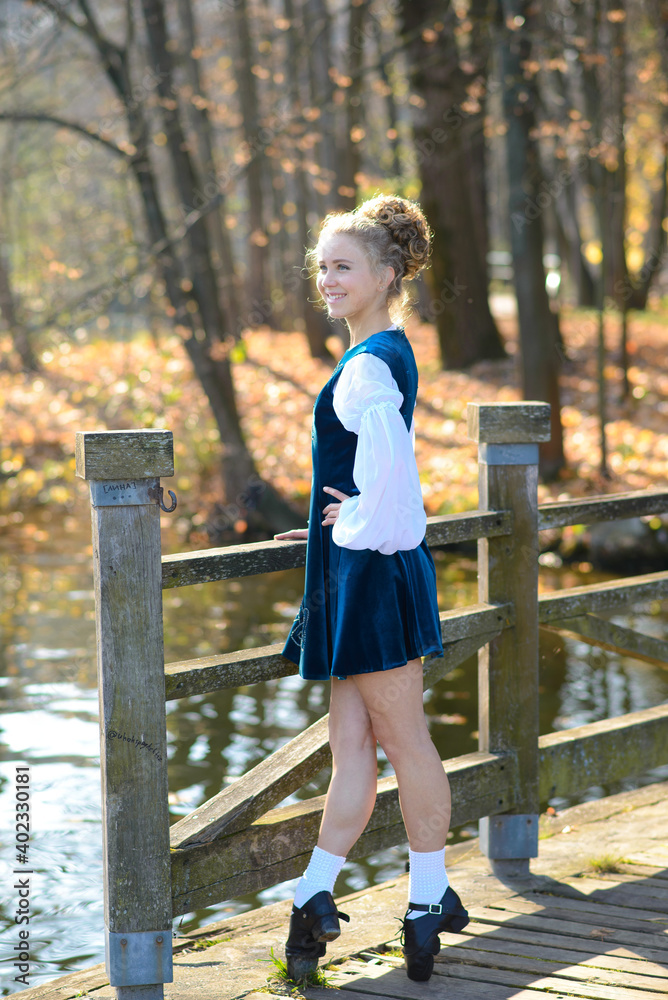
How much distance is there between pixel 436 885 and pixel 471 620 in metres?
0.88

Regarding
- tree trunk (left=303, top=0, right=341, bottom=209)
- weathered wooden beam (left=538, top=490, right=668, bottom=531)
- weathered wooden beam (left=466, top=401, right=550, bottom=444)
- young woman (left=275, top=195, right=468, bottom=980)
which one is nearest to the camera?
young woman (left=275, top=195, right=468, bottom=980)

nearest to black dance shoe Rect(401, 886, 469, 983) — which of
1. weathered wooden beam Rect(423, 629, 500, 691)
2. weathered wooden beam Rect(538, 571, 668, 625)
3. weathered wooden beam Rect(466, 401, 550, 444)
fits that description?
weathered wooden beam Rect(423, 629, 500, 691)

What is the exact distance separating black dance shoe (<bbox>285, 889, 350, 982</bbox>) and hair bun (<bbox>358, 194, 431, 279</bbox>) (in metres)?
1.71

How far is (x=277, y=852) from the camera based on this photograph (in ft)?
10.1

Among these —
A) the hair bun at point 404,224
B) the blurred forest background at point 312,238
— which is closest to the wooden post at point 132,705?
the hair bun at point 404,224

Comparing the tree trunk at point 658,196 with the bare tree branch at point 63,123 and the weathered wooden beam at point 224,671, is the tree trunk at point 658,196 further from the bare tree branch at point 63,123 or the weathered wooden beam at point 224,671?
the weathered wooden beam at point 224,671

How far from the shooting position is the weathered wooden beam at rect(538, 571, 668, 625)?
3744mm

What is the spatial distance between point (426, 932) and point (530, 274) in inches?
379

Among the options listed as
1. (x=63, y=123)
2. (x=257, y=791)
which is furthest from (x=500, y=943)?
(x=63, y=123)

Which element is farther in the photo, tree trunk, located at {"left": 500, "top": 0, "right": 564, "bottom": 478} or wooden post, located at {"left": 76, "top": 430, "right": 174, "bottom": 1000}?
tree trunk, located at {"left": 500, "top": 0, "right": 564, "bottom": 478}

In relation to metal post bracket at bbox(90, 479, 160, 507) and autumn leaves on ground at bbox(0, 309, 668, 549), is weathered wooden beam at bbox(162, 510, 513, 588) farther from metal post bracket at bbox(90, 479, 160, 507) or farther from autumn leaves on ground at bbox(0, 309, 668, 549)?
autumn leaves on ground at bbox(0, 309, 668, 549)

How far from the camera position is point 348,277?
9.14ft

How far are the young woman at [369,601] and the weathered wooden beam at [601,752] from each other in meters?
0.92

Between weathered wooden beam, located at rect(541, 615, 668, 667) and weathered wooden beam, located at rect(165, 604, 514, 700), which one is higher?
weathered wooden beam, located at rect(165, 604, 514, 700)
